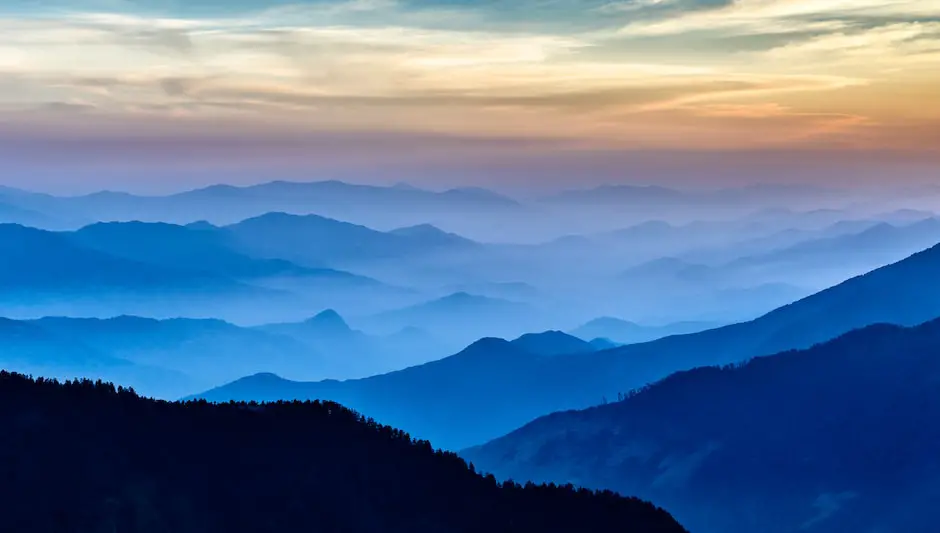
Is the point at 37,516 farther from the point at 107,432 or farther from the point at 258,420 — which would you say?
the point at 258,420

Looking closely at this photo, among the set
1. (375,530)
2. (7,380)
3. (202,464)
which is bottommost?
(375,530)

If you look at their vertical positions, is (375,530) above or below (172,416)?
below

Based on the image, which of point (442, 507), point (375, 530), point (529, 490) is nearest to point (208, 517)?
point (375, 530)

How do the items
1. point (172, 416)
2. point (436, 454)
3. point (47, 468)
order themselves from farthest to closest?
1. point (436, 454)
2. point (172, 416)
3. point (47, 468)

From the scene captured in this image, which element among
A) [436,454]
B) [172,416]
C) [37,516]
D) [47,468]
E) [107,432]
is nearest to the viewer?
[37,516]

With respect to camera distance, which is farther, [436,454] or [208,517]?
[436,454]

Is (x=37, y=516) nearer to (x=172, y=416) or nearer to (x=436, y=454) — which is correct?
(x=172, y=416)
